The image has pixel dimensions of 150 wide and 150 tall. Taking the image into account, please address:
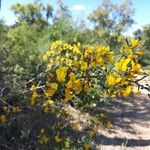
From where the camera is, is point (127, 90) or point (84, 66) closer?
point (127, 90)

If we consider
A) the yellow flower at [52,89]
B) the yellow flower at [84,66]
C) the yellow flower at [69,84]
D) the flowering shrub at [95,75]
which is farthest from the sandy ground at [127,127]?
the yellow flower at [69,84]

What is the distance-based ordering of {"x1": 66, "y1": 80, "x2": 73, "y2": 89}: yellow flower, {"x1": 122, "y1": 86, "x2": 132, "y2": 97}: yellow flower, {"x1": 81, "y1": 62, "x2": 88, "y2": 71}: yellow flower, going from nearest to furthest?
{"x1": 66, "y1": 80, "x2": 73, "y2": 89}: yellow flower < {"x1": 122, "y1": 86, "x2": 132, "y2": 97}: yellow flower < {"x1": 81, "y1": 62, "x2": 88, "y2": 71}: yellow flower

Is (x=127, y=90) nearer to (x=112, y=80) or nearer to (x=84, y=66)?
(x=112, y=80)

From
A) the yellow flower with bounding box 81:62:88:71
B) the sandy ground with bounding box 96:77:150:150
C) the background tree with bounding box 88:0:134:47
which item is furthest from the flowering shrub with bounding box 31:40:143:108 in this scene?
the background tree with bounding box 88:0:134:47

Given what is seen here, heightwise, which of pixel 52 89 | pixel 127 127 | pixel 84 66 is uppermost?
pixel 84 66

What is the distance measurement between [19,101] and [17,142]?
0.53m

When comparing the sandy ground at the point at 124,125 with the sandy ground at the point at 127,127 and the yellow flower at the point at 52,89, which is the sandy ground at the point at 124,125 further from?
the yellow flower at the point at 52,89

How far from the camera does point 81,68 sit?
8.27ft

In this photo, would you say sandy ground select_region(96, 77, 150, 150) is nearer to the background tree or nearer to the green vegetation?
the green vegetation

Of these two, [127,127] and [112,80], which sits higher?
[112,80]

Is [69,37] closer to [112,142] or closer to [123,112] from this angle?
[123,112]

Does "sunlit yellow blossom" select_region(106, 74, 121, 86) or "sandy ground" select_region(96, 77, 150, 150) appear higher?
"sunlit yellow blossom" select_region(106, 74, 121, 86)

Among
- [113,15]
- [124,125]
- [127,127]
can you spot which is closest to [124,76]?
[127,127]

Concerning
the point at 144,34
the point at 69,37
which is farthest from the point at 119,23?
the point at 69,37
